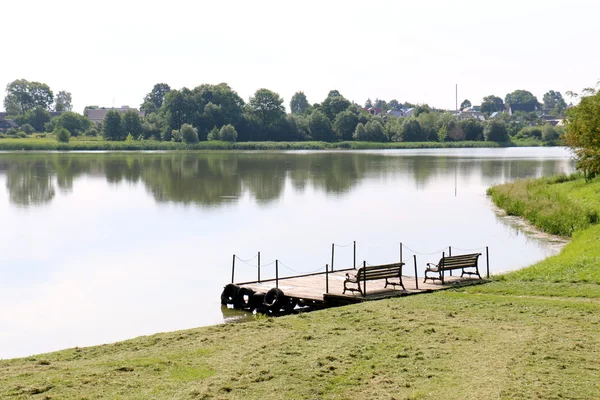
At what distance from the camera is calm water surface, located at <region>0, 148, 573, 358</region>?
2359 cm

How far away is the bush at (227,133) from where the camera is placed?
153375 millimetres

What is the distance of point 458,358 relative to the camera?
13719mm

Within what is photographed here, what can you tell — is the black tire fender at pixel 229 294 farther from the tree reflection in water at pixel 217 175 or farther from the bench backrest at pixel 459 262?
the tree reflection in water at pixel 217 175

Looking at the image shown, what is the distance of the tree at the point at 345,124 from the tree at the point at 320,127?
1.52 m

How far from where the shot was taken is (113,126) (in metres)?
158

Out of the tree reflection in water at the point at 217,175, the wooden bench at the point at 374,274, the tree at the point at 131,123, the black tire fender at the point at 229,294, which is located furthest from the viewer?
the tree at the point at 131,123

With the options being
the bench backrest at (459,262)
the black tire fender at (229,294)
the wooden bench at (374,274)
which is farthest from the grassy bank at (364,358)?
the black tire fender at (229,294)

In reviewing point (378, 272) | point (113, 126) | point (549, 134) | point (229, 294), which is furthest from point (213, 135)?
point (378, 272)

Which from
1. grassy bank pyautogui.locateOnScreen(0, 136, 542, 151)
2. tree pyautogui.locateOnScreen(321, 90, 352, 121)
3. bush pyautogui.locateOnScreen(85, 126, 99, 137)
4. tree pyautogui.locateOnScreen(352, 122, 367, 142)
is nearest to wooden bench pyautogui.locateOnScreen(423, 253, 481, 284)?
grassy bank pyautogui.locateOnScreen(0, 136, 542, 151)

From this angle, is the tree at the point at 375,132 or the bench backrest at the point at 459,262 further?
the tree at the point at 375,132

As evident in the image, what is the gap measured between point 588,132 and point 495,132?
421 ft

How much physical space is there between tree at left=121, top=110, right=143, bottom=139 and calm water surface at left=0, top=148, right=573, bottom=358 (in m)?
78.9

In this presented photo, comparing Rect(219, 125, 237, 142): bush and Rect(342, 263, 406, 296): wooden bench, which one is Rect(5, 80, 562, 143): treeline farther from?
Rect(342, 263, 406, 296): wooden bench

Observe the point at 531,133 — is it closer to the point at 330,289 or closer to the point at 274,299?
the point at 330,289
